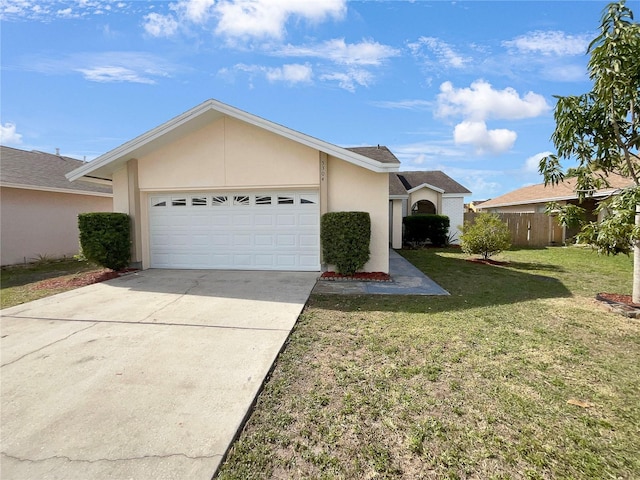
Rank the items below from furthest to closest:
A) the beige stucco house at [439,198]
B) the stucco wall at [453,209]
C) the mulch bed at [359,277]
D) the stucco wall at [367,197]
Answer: the stucco wall at [453,209] < the beige stucco house at [439,198] < the stucco wall at [367,197] < the mulch bed at [359,277]

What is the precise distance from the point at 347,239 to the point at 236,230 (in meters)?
3.57

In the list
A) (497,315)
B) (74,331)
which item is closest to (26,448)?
(74,331)

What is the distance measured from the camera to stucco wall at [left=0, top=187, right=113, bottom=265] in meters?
11.4

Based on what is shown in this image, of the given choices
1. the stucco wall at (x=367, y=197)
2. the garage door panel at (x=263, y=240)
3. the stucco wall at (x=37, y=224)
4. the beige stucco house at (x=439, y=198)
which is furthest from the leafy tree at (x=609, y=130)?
the stucco wall at (x=37, y=224)

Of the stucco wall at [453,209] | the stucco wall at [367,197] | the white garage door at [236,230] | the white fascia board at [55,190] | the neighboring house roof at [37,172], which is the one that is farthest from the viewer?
the stucco wall at [453,209]

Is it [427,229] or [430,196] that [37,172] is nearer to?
[427,229]

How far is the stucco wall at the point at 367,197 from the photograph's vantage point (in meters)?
8.43

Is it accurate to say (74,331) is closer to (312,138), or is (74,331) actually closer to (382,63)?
(312,138)

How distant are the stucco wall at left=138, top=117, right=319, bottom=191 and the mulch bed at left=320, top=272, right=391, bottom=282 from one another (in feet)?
8.46

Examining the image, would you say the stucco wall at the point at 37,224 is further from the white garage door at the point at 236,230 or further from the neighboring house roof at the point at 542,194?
the neighboring house roof at the point at 542,194

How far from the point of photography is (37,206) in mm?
12328

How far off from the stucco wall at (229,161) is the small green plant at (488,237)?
6714mm

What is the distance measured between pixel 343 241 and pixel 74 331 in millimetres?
5591

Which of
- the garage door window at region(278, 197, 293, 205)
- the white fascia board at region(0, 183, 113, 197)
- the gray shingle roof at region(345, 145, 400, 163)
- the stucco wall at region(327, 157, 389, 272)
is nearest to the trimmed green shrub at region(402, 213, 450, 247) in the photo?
the gray shingle roof at region(345, 145, 400, 163)
